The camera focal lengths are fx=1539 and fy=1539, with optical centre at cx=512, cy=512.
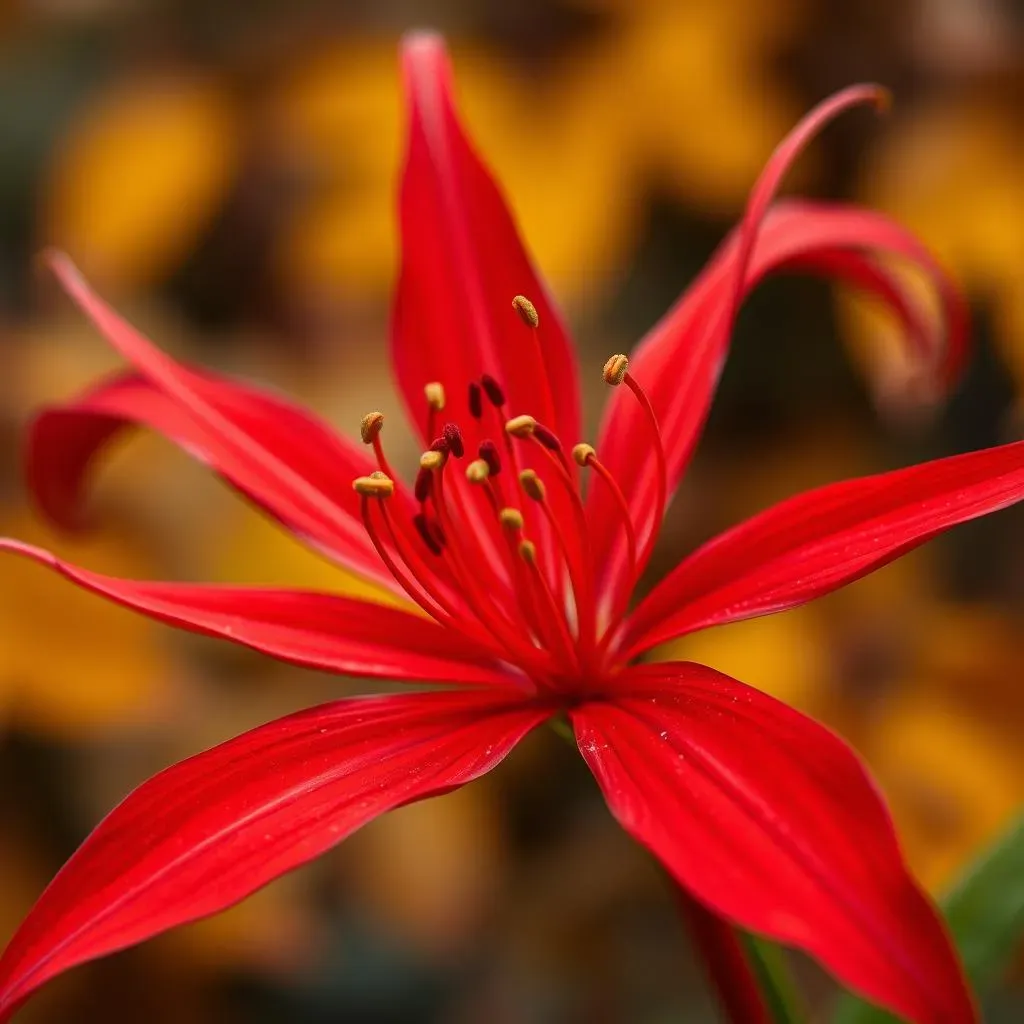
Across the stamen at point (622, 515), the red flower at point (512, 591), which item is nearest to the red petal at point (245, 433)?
the red flower at point (512, 591)

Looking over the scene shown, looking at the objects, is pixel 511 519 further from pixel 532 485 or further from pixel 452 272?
pixel 452 272

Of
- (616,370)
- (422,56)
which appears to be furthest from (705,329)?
(422,56)

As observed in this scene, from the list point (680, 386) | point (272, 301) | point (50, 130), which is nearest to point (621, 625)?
point (680, 386)

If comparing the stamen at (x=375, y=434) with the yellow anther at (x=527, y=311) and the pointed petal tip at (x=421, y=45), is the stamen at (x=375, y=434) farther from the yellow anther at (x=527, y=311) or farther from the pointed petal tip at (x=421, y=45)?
the pointed petal tip at (x=421, y=45)

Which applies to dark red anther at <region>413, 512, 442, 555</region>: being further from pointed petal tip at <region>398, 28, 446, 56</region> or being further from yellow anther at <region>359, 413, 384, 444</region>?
pointed petal tip at <region>398, 28, 446, 56</region>

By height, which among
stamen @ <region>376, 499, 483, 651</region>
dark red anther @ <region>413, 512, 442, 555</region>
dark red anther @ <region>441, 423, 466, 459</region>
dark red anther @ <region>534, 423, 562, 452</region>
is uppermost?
dark red anther @ <region>441, 423, 466, 459</region>

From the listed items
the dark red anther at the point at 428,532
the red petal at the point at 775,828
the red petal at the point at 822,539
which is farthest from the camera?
the dark red anther at the point at 428,532

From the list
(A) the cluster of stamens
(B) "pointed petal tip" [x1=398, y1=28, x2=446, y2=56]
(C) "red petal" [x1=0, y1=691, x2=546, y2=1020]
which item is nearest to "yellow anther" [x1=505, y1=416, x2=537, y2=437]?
(A) the cluster of stamens
